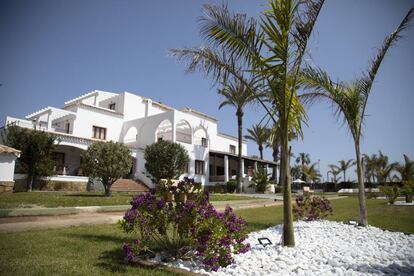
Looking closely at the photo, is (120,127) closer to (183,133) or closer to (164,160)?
(183,133)

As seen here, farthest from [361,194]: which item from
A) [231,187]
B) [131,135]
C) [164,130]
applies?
[164,130]

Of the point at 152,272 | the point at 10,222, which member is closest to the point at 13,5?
the point at 152,272

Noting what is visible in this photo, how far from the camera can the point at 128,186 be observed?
2469 cm

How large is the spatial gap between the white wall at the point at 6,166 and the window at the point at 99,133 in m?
13.4

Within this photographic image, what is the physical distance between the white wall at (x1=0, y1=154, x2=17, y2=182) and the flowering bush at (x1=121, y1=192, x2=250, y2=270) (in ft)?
47.6

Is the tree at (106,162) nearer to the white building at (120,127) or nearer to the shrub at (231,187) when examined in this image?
the white building at (120,127)

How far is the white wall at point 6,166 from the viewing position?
1507 cm

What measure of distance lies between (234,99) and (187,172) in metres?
9.03

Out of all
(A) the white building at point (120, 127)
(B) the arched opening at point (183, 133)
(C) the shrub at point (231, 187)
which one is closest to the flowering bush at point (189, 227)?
(A) the white building at point (120, 127)

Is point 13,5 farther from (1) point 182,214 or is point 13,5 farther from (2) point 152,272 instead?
(2) point 152,272

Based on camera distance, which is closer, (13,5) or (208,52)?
(13,5)

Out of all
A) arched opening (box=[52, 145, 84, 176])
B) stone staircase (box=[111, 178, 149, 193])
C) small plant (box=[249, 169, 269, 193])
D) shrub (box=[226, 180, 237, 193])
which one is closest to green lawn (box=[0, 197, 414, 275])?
stone staircase (box=[111, 178, 149, 193])

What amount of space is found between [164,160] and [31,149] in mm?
9315

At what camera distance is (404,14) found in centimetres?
571
